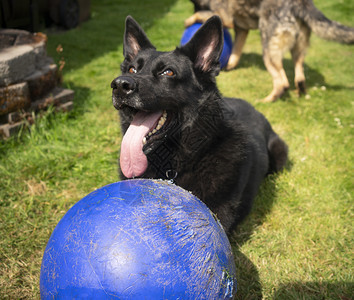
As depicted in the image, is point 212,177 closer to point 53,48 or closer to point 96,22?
point 53,48

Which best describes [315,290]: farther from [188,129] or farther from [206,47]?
[206,47]

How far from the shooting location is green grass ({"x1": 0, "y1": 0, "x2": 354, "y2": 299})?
2.44m

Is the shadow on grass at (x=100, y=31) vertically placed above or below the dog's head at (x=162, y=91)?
below

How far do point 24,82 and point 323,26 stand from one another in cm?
497

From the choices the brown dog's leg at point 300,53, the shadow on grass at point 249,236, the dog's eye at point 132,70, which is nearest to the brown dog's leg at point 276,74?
the brown dog's leg at point 300,53

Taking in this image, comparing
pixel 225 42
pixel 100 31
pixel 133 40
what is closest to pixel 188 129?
pixel 133 40

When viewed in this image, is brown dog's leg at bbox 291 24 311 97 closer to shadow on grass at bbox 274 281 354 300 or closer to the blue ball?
the blue ball

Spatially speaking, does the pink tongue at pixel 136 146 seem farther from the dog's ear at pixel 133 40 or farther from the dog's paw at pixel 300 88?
the dog's paw at pixel 300 88

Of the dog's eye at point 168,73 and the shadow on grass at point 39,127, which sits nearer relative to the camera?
the dog's eye at point 168,73

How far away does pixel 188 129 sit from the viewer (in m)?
2.44

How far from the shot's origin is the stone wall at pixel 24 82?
3756 mm

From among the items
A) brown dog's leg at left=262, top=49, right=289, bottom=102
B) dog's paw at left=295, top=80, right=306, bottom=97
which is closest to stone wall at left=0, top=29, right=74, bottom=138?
brown dog's leg at left=262, top=49, right=289, bottom=102

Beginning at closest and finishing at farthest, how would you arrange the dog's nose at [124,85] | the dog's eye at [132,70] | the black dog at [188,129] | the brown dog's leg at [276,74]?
1. the dog's nose at [124,85]
2. the black dog at [188,129]
3. the dog's eye at [132,70]
4. the brown dog's leg at [276,74]

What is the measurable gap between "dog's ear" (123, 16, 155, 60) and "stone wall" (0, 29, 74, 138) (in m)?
1.71
